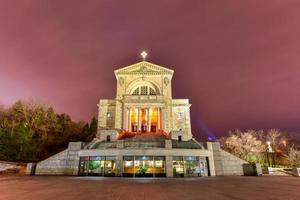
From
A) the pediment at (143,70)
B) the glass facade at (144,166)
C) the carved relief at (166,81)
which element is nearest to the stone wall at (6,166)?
the glass facade at (144,166)

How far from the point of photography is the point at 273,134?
6662 cm

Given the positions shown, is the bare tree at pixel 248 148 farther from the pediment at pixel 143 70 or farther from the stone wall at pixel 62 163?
the stone wall at pixel 62 163

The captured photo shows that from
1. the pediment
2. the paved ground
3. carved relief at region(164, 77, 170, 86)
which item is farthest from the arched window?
the paved ground

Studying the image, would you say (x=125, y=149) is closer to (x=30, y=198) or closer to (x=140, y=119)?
(x=30, y=198)

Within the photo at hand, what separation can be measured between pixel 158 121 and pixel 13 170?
32.7 m

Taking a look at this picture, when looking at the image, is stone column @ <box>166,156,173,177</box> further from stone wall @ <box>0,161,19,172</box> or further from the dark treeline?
the dark treeline

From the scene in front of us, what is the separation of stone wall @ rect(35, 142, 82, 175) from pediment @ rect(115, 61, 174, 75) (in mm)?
31746

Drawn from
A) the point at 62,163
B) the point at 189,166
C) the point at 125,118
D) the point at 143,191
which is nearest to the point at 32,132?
the point at 62,163

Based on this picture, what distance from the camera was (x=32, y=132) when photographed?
45.0 metres

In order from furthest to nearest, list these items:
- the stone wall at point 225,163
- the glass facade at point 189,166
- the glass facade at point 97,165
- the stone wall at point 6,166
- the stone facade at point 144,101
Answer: the stone facade at point 144,101 → the stone wall at point 6,166 → the stone wall at point 225,163 → the glass facade at point 97,165 → the glass facade at point 189,166

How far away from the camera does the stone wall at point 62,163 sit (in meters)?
29.0

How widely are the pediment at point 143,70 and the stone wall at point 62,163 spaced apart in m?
31.7

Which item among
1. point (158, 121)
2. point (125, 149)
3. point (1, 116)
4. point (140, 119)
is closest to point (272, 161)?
point (158, 121)

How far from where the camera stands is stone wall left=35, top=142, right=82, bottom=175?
29016 millimetres
